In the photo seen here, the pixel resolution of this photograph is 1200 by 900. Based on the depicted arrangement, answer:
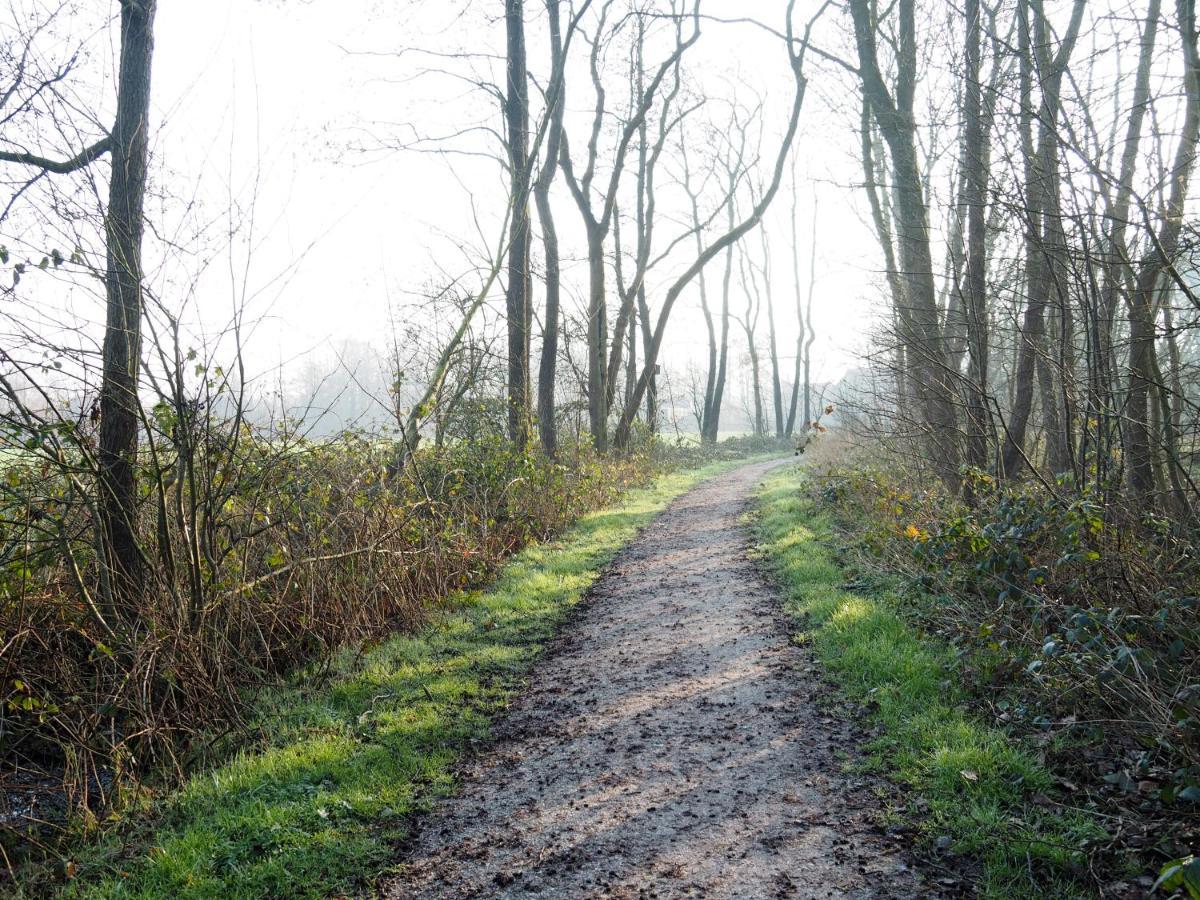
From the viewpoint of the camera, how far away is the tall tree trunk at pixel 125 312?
4.82 metres

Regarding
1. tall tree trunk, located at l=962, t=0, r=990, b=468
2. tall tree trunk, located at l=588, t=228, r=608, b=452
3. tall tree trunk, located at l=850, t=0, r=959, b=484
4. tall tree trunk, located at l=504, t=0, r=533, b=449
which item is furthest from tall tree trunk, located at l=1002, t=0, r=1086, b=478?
tall tree trunk, located at l=588, t=228, r=608, b=452

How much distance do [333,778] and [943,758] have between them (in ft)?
11.0

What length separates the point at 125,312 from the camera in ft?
15.9

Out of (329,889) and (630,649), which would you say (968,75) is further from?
(329,889)

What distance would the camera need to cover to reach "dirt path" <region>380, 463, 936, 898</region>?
343 cm

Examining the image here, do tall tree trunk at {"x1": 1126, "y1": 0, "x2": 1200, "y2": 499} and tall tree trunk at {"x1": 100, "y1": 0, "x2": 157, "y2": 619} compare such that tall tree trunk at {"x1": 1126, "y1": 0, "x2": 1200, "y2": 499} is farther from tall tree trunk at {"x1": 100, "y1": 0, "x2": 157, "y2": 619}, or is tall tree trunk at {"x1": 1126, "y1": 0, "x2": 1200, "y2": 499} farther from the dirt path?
tall tree trunk at {"x1": 100, "y1": 0, "x2": 157, "y2": 619}

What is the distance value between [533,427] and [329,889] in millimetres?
9242

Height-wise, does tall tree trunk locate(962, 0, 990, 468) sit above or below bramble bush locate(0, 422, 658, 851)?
above

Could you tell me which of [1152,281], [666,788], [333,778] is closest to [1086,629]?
[666,788]

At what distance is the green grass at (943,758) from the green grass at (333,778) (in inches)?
99.0

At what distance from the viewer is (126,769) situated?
4453 mm

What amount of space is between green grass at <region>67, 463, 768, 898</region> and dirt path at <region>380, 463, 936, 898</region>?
0.95 feet

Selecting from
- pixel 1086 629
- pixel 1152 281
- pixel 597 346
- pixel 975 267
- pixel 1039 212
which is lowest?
pixel 1086 629

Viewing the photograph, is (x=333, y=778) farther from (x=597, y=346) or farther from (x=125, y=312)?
(x=597, y=346)
